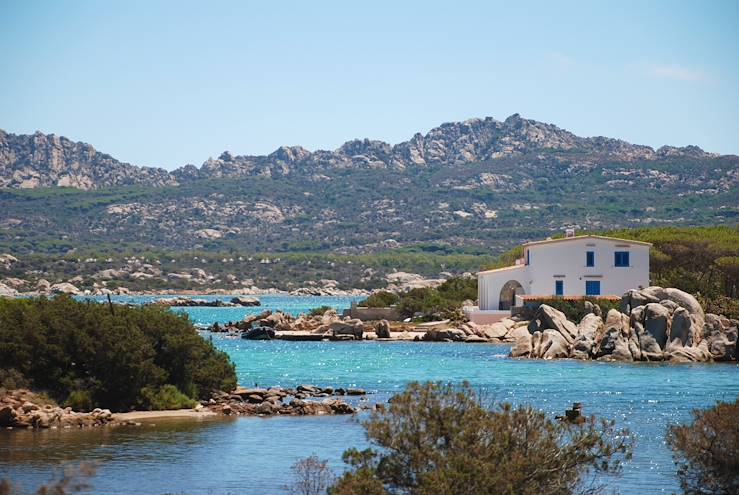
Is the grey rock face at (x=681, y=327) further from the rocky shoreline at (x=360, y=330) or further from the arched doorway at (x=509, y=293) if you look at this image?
the arched doorway at (x=509, y=293)

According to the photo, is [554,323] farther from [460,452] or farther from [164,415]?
[460,452]

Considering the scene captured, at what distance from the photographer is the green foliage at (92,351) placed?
3038 centimetres

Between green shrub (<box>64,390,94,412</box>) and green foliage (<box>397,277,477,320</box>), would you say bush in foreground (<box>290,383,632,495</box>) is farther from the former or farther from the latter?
green foliage (<box>397,277,477,320</box>)

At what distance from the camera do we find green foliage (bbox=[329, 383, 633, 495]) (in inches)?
574

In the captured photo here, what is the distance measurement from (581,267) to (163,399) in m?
40.2

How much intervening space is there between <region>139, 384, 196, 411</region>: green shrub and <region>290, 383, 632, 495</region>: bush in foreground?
16.2m

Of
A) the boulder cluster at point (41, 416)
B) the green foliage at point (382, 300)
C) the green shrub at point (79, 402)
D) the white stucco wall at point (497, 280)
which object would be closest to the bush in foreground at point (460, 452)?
the boulder cluster at point (41, 416)

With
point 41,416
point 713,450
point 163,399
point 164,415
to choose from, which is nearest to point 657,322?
point 163,399

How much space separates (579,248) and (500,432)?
52.7m

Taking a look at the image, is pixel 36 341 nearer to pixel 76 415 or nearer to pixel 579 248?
pixel 76 415

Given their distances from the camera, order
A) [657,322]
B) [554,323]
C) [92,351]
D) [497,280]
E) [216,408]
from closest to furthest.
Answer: [92,351] < [216,408] < [657,322] < [554,323] < [497,280]

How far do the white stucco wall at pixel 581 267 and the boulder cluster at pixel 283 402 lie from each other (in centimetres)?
3197

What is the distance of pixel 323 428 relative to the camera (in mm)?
29125

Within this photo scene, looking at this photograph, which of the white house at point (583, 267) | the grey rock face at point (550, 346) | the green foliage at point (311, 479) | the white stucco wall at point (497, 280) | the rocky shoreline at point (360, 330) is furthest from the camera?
the white stucco wall at point (497, 280)
